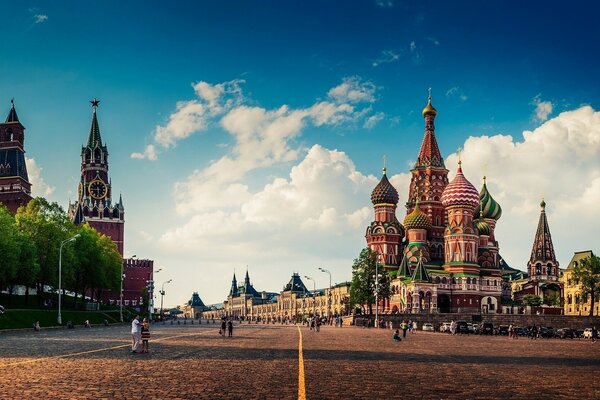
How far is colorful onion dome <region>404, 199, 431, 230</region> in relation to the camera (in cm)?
14400

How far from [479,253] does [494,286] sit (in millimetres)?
7941

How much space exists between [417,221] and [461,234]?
1059cm

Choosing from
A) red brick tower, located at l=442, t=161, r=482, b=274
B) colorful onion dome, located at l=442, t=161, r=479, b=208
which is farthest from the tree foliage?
colorful onion dome, located at l=442, t=161, r=479, b=208

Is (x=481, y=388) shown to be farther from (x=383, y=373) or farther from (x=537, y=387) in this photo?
(x=383, y=373)

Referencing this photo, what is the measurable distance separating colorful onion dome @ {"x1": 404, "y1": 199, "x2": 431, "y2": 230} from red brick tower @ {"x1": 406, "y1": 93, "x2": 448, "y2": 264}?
11.2 feet

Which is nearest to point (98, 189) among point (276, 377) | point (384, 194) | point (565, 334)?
point (384, 194)

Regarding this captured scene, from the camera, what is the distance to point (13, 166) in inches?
6078

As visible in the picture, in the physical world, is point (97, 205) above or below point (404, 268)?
above

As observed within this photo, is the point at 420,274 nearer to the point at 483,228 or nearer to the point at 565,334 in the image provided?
the point at 483,228

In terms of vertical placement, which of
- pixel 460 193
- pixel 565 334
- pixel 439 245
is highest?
pixel 460 193

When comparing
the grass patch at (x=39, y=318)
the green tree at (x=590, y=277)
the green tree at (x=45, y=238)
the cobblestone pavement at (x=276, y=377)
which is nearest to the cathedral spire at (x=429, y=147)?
the green tree at (x=590, y=277)

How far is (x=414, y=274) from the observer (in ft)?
436

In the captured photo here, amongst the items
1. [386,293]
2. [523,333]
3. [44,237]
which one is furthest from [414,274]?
[44,237]

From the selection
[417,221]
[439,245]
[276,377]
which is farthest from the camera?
[439,245]
